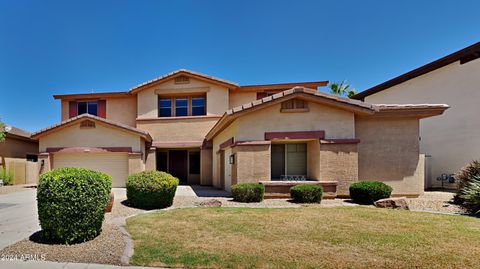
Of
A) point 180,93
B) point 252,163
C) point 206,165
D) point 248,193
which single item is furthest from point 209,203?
point 180,93

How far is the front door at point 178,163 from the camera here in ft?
70.6

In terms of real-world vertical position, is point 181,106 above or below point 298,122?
above

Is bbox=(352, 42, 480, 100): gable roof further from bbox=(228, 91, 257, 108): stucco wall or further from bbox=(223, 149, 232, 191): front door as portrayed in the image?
bbox=(223, 149, 232, 191): front door

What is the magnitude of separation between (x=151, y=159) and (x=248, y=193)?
11.0 m

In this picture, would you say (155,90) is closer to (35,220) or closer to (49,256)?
(35,220)

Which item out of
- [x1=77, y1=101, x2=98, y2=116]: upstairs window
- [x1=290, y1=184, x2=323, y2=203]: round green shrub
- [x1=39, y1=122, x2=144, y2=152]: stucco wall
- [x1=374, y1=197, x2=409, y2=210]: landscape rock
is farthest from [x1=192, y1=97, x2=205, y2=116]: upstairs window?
[x1=374, y1=197, x2=409, y2=210]: landscape rock

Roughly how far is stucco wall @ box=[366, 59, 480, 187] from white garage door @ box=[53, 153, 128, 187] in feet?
68.3

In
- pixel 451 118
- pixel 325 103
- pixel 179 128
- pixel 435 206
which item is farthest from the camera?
pixel 179 128

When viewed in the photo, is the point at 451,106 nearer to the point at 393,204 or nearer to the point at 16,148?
the point at 393,204

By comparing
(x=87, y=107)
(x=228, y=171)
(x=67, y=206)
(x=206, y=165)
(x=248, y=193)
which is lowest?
(x=248, y=193)

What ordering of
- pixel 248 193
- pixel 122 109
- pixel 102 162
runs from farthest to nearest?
1. pixel 122 109
2. pixel 102 162
3. pixel 248 193

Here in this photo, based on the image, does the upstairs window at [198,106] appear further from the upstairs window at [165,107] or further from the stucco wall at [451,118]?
the stucco wall at [451,118]

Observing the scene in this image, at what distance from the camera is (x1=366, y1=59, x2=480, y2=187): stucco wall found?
15641mm

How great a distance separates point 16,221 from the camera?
8023 mm
